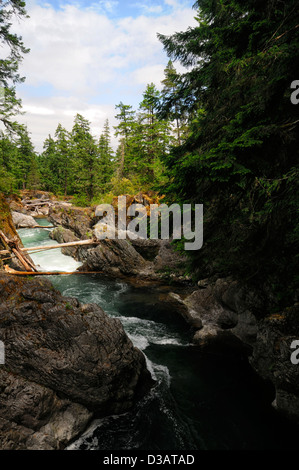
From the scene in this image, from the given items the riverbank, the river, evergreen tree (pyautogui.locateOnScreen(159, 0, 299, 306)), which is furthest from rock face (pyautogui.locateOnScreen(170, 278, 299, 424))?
evergreen tree (pyautogui.locateOnScreen(159, 0, 299, 306))

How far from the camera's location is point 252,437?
5.37 m

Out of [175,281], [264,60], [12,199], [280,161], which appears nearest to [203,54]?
[264,60]

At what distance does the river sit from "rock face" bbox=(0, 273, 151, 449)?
0.47 m

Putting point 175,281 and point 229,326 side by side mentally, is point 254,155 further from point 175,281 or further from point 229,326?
point 175,281

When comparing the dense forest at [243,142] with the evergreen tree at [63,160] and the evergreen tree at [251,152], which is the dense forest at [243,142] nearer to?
the evergreen tree at [251,152]

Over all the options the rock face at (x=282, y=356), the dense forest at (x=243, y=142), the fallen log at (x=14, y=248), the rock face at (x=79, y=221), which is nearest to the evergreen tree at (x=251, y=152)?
the dense forest at (x=243, y=142)

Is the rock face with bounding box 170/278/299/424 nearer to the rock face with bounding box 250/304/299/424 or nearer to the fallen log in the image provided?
the rock face with bounding box 250/304/299/424

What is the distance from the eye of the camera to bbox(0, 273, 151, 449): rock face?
4.58m

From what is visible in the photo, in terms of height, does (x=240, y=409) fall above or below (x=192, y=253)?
below

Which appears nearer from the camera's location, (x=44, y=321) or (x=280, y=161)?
(x=280, y=161)

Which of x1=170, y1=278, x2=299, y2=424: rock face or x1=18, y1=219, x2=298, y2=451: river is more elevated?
x1=170, y1=278, x2=299, y2=424: rock face

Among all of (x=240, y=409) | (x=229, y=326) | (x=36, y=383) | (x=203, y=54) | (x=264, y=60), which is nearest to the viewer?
(x=264, y=60)

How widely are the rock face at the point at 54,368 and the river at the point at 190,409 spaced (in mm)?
466
